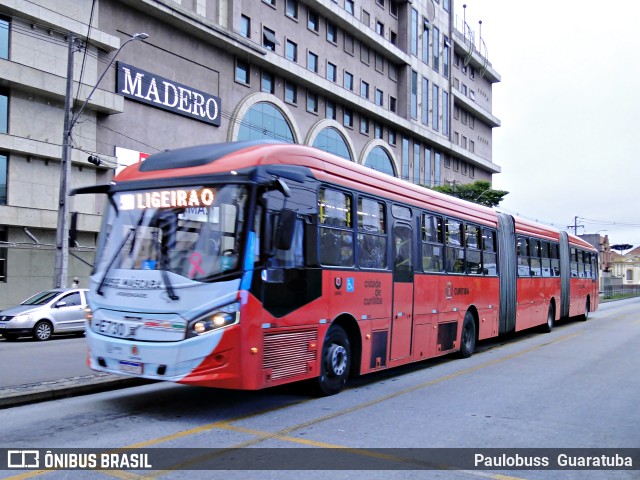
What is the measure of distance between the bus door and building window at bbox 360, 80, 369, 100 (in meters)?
40.5

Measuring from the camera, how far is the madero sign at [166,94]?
2972 cm

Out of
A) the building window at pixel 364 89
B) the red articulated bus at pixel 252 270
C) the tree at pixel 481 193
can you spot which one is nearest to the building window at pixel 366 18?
the building window at pixel 364 89

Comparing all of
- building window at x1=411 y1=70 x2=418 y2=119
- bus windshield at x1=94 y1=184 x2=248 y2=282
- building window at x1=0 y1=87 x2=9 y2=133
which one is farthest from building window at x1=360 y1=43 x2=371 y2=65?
Answer: bus windshield at x1=94 y1=184 x2=248 y2=282

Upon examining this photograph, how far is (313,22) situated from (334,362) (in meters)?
39.1

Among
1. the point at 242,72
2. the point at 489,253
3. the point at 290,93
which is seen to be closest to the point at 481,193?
the point at 290,93

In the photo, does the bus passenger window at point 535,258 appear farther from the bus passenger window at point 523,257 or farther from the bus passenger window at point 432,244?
the bus passenger window at point 432,244

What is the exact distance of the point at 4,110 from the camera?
83.9 ft

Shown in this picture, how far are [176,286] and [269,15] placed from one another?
35.5 metres

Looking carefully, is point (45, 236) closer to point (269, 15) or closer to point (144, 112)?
point (144, 112)

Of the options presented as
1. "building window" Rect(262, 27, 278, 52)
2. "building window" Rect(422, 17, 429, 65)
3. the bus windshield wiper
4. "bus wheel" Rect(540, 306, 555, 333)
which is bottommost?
"bus wheel" Rect(540, 306, 555, 333)

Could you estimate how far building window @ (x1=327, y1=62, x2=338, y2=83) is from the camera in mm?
45412

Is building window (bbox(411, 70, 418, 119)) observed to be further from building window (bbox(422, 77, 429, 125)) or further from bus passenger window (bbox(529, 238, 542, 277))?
bus passenger window (bbox(529, 238, 542, 277))

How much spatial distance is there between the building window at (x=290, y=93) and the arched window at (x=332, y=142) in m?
3.40

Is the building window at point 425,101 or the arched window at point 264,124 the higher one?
the building window at point 425,101
